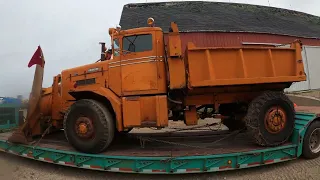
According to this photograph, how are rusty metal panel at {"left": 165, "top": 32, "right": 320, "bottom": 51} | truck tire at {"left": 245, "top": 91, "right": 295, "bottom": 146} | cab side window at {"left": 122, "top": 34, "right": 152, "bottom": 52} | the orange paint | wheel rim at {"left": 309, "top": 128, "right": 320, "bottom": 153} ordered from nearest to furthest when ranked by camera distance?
the orange paint → truck tire at {"left": 245, "top": 91, "right": 295, "bottom": 146} → cab side window at {"left": 122, "top": 34, "right": 152, "bottom": 52} → wheel rim at {"left": 309, "top": 128, "right": 320, "bottom": 153} → rusty metal panel at {"left": 165, "top": 32, "right": 320, "bottom": 51}

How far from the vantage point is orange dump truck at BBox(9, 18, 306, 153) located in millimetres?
5340

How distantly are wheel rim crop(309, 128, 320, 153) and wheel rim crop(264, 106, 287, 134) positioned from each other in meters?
0.92

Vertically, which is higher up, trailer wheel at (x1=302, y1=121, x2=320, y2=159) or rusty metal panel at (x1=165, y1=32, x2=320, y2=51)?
rusty metal panel at (x1=165, y1=32, x2=320, y2=51)

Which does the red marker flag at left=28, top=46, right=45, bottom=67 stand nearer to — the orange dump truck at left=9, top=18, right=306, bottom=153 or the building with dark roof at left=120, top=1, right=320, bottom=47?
the orange dump truck at left=9, top=18, right=306, bottom=153

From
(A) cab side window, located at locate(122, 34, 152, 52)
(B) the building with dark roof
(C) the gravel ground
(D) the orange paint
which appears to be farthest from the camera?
(B) the building with dark roof

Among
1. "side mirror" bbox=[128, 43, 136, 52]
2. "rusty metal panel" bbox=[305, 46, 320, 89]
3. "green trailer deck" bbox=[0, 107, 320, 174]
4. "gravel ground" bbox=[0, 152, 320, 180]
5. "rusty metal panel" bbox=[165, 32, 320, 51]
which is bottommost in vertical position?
"gravel ground" bbox=[0, 152, 320, 180]

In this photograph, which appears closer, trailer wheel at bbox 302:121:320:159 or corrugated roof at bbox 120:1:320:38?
trailer wheel at bbox 302:121:320:159

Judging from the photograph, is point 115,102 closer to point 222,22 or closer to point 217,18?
point 222,22

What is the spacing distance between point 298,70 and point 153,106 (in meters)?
3.28

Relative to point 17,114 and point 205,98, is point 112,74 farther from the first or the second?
point 17,114

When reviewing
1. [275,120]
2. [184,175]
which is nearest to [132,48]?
[184,175]

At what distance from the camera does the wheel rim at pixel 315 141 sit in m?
5.93

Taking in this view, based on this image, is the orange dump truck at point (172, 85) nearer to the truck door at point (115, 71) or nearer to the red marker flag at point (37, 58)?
the truck door at point (115, 71)

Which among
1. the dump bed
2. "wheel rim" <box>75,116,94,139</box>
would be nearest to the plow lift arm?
"wheel rim" <box>75,116,94,139</box>
